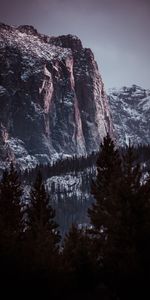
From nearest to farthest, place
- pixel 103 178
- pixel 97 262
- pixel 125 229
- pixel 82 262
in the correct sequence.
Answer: pixel 125 229, pixel 97 262, pixel 82 262, pixel 103 178

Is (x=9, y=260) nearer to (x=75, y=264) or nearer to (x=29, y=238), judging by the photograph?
(x=29, y=238)

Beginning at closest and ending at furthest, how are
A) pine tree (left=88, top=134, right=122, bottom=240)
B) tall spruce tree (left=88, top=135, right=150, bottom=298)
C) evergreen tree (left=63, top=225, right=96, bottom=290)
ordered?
tall spruce tree (left=88, top=135, right=150, bottom=298) → evergreen tree (left=63, top=225, right=96, bottom=290) → pine tree (left=88, top=134, right=122, bottom=240)

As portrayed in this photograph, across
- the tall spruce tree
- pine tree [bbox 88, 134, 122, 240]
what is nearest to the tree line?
the tall spruce tree

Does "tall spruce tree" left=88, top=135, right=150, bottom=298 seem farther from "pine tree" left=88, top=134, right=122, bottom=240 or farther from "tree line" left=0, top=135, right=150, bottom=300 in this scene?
"pine tree" left=88, top=134, right=122, bottom=240

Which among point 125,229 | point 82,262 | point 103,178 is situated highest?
point 103,178

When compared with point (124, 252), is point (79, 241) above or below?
above

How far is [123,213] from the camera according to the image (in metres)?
29.0

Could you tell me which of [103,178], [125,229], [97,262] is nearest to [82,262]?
[97,262]

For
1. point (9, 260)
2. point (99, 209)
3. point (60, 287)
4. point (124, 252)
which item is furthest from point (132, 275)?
point (99, 209)

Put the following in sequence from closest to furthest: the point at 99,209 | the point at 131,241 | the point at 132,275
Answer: the point at 132,275, the point at 131,241, the point at 99,209

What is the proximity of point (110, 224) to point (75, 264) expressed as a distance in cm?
767

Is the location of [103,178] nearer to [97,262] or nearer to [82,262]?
[82,262]

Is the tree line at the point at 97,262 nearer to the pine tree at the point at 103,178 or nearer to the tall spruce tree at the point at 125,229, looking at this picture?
the tall spruce tree at the point at 125,229

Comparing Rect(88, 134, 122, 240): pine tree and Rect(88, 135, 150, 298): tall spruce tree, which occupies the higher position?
Rect(88, 134, 122, 240): pine tree
